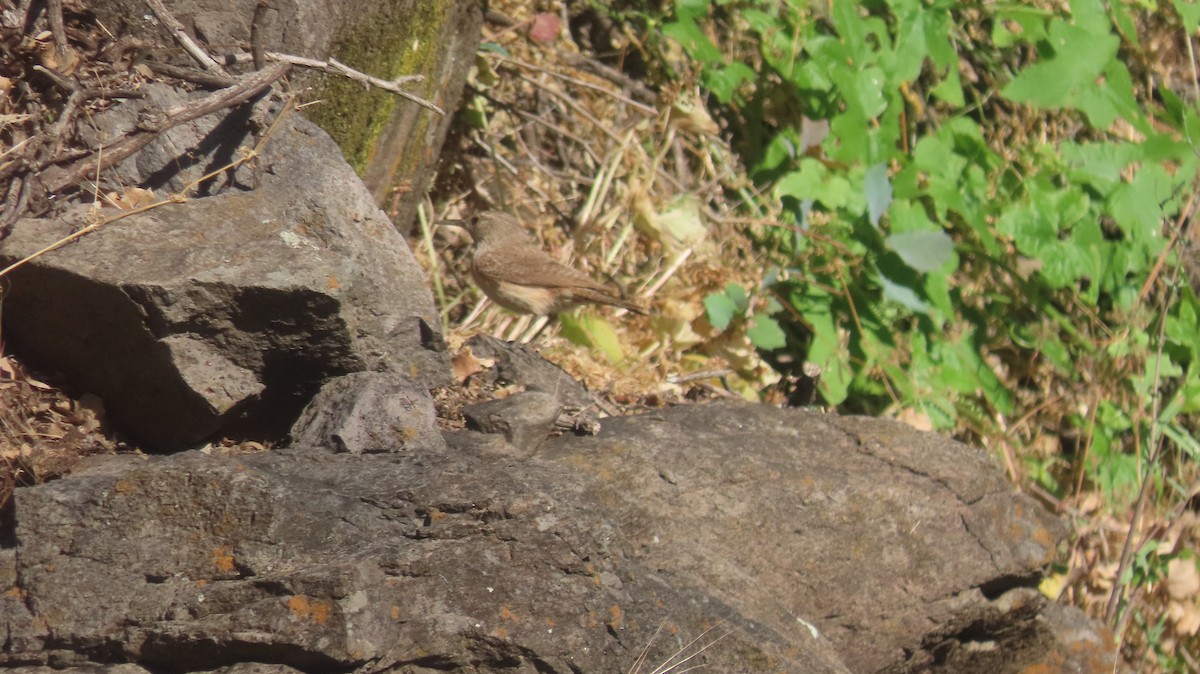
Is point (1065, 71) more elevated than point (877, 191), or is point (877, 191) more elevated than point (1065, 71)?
point (1065, 71)

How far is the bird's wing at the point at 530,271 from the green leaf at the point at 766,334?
0.71m

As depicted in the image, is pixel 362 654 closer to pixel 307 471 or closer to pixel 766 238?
pixel 307 471

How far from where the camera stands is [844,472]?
14.1ft

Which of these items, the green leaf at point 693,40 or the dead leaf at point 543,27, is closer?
the green leaf at point 693,40

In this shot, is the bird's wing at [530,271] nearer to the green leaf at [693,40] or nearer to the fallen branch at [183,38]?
the green leaf at [693,40]

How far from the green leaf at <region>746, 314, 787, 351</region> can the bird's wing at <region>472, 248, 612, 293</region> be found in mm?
706

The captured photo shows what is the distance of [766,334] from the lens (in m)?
5.50

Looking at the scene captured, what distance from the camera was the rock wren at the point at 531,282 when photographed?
18.7ft

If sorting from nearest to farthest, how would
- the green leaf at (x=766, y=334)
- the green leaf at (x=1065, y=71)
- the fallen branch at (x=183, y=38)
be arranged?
1. the fallen branch at (x=183, y=38)
2. the green leaf at (x=1065, y=71)
3. the green leaf at (x=766, y=334)

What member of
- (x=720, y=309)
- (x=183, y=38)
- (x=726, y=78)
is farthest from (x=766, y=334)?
(x=183, y=38)

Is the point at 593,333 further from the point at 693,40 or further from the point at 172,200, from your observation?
the point at 172,200

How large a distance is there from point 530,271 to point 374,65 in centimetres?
138

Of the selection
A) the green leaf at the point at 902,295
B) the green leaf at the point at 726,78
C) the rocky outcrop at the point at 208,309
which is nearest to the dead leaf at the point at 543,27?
the green leaf at the point at 726,78

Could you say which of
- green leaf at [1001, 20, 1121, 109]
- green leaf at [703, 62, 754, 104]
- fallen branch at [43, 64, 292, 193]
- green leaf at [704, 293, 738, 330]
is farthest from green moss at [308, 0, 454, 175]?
green leaf at [1001, 20, 1121, 109]
